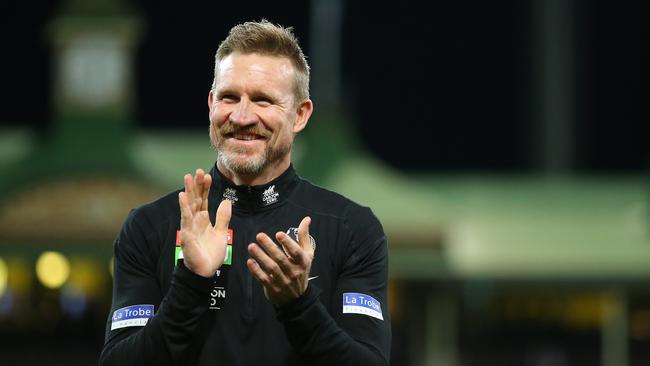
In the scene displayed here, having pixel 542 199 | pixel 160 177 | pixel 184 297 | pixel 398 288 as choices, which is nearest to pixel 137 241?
pixel 184 297

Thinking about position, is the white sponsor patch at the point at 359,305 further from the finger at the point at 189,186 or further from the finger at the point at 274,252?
the finger at the point at 189,186

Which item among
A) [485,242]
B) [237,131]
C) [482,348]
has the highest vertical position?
[237,131]

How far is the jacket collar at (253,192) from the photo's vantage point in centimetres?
414

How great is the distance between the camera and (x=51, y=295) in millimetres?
23453

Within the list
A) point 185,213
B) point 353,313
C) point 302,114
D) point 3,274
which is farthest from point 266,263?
point 3,274

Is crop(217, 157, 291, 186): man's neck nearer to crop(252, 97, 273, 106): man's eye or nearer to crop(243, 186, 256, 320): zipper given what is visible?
crop(243, 186, 256, 320): zipper

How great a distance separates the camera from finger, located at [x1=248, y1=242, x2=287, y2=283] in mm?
3693

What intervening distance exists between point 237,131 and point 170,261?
0.45 m

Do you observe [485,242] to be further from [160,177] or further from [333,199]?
[333,199]

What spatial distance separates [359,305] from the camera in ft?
13.3

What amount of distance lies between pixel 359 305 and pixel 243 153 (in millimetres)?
580

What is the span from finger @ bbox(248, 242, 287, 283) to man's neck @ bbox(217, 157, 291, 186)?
45cm

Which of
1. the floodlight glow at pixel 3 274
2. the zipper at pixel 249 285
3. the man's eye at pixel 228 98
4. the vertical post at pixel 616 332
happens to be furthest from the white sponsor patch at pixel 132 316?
the vertical post at pixel 616 332

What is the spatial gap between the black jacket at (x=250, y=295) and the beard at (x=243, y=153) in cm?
10
